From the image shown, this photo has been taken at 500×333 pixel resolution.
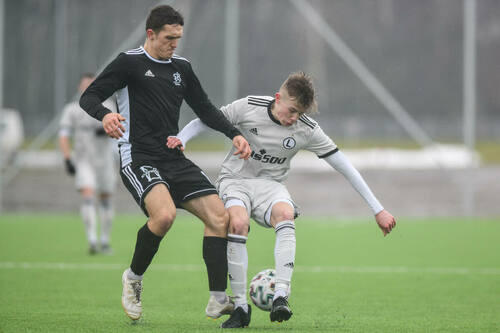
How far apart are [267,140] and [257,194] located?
1.23 feet

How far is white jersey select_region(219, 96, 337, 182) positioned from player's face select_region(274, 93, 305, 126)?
11 centimetres

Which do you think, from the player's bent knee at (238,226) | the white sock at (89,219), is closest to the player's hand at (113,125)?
the player's bent knee at (238,226)

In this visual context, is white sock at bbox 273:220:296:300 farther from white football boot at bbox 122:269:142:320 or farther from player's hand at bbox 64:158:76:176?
player's hand at bbox 64:158:76:176

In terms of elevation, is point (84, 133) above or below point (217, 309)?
above

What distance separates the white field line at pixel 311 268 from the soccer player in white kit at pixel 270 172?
3.31m

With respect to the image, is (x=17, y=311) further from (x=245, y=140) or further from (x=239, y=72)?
(x=239, y=72)

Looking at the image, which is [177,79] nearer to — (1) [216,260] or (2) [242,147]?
(2) [242,147]

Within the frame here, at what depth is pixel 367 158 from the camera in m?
18.8

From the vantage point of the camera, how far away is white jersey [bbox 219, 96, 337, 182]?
6.50 m

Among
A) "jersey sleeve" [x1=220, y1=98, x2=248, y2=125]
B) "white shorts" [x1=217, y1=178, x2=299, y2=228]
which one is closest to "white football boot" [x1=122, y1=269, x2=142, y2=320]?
"white shorts" [x1=217, y1=178, x2=299, y2=228]

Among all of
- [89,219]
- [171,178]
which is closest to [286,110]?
[171,178]

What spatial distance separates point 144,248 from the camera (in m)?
6.21

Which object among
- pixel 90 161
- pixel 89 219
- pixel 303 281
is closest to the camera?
pixel 303 281

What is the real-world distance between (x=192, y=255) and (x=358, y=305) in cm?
458
